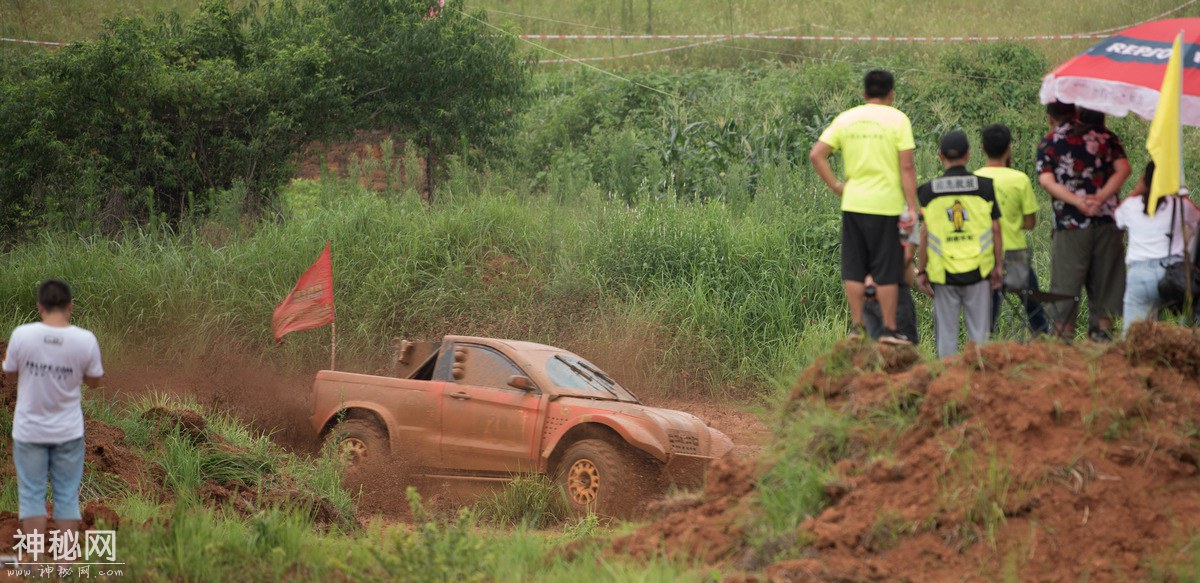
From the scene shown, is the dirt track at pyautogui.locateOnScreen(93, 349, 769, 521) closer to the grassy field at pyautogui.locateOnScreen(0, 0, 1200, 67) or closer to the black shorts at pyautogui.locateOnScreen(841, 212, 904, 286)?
the black shorts at pyautogui.locateOnScreen(841, 212, 904, 286)

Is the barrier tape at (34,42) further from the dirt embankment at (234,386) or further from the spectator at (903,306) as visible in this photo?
the spectator at (903,306)

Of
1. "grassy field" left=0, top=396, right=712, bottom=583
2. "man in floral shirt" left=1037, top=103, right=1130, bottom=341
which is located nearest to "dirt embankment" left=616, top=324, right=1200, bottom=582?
"grassy field" left=0, top=396, right=712, bottom=583

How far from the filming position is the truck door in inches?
425

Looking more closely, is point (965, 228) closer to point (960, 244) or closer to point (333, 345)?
point (960, 244)

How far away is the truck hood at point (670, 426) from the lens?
10.3 metres

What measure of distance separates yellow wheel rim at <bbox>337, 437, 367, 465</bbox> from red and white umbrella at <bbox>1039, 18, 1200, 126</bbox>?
21.6 feet

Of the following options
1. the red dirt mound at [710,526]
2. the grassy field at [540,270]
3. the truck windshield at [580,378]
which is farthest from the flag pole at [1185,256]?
the grassy field at [540,270]

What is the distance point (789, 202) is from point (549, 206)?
3459 mm

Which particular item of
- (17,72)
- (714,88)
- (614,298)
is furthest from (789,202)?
(17,72)

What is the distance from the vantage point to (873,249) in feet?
27.8

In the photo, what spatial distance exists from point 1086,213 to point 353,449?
21.7 feet

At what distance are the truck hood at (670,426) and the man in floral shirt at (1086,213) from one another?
3.19 meters

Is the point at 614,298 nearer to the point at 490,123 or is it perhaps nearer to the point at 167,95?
the point at 490,123

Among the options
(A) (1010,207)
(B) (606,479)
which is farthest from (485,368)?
(A) (1010,207)
